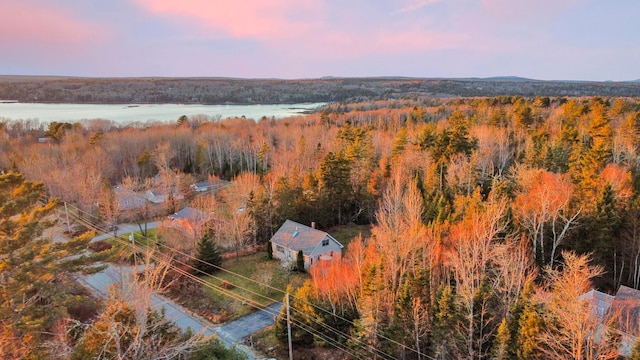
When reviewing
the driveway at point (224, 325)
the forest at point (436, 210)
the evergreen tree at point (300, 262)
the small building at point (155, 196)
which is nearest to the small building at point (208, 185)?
the forest at point (436, 210)

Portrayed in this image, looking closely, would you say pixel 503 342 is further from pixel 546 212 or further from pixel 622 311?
pixel 546 212

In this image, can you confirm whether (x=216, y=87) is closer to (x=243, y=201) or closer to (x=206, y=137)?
(x=206, y=137)

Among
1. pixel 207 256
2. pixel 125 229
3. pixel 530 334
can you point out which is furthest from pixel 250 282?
pixel 125 229

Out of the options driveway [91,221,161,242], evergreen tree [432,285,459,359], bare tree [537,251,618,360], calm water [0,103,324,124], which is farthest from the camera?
calm water [0,103,324,124]

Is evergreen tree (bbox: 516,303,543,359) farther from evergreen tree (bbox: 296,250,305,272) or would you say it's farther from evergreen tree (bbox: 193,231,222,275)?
evergreen tree (bbox: 193,231,222,275)

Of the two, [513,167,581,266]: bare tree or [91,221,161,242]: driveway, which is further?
[91,221,161,242]: driveway

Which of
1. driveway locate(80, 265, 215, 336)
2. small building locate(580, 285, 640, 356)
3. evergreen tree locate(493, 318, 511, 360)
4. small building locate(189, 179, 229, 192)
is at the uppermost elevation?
evergreen tree locate(493, 318, 511, 360)

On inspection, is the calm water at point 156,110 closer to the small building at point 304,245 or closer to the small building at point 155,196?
the small building at point 155,196

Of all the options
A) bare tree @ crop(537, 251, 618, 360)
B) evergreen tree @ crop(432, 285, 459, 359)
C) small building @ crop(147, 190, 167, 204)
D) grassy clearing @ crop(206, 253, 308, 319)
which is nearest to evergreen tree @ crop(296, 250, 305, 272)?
grassy clearing @ crop(206, 253, 308, 319)
